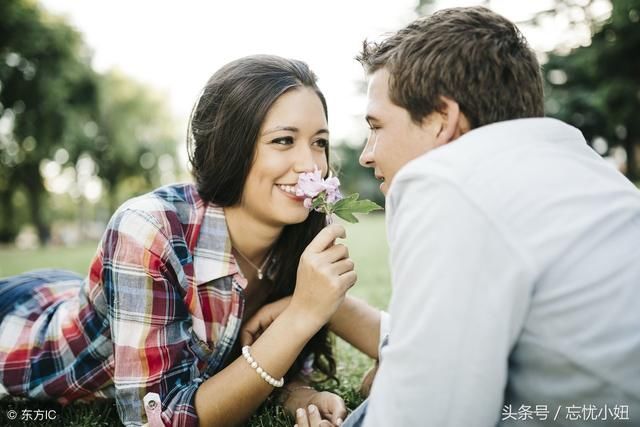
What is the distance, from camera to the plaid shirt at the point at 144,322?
8.39ft

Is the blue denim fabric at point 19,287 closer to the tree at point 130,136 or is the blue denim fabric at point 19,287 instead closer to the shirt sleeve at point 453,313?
the shirt sleeve at point 453,313

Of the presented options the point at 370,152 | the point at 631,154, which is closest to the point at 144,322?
the point at 370,152

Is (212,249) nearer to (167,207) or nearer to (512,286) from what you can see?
(167,207)

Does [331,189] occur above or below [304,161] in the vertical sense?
below

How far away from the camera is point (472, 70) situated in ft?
6.64

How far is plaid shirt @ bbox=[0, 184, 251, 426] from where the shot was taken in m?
2.56

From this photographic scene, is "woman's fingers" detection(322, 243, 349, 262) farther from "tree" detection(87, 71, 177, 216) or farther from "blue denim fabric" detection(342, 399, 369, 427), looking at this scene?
"tree" detection(87, 71, 177, 216)

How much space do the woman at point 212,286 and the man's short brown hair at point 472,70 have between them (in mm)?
819

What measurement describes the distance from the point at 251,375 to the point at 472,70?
165 cm

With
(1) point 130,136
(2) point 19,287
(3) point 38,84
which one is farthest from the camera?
(1) point 130,136

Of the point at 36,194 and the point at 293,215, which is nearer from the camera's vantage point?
the point at 293,215

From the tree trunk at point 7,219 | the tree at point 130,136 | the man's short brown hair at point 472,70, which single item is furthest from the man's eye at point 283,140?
the tree trunk at point 7,219

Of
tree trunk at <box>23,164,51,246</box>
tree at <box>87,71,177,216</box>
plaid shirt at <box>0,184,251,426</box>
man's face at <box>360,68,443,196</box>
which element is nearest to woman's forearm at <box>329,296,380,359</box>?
plaid shirt at <box>0,184,251,426</box>

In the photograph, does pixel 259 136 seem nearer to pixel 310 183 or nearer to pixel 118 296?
pixel 310 183
